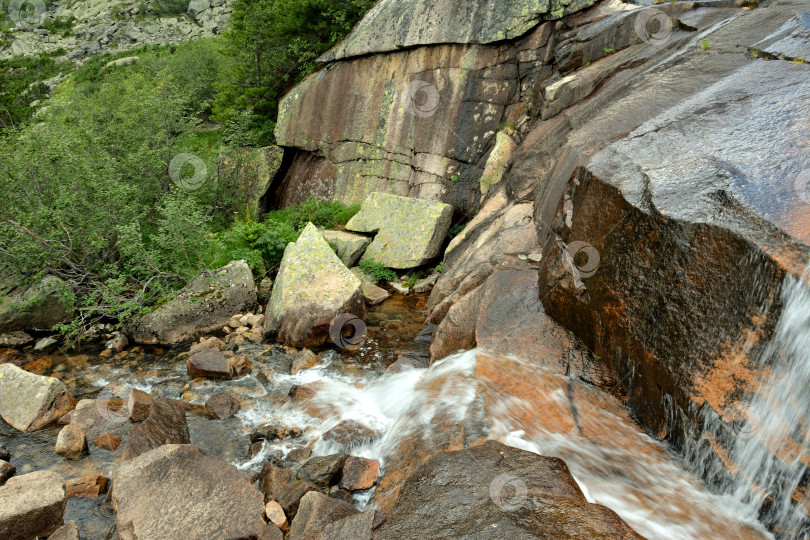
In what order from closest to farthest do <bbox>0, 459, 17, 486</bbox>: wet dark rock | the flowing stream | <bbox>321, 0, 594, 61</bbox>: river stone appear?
the flowing stream < <bbox>0, 459, 17, 486</bbox>: wet dark rock < <bbox>321, 0, 594, 61</bbox>: river stone

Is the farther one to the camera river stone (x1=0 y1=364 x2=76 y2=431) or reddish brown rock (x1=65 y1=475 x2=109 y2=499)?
river stone (x1=0 y1=364 x2=76 y2=431)

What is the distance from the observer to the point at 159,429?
4664 millimetres

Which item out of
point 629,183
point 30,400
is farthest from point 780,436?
point 30,400

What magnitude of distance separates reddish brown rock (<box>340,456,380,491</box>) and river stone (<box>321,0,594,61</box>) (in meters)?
9.10

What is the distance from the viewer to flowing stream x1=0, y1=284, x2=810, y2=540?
2.48 metres

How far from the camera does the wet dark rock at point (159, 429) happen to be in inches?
173

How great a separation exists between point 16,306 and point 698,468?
929 centimetres

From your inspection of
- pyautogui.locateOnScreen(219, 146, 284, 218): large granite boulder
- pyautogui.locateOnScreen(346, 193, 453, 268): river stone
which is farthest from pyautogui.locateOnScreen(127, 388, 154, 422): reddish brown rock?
pyautogui.locateOnScreen(219, 146, 284, 218): large granite boulder

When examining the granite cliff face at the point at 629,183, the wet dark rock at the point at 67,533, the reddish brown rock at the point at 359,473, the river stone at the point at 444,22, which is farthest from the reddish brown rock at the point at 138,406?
the river stone at the point at 444,22

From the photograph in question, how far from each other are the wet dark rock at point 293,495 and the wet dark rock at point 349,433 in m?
0.76

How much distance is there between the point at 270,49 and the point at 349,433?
1219 cm

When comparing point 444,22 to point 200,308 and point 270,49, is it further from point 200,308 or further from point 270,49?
point 200,308

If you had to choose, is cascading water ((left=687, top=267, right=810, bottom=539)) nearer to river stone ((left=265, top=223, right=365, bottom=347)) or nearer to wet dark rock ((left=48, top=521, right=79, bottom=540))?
wet dark rock ((left=48, top=521, right=79, bottom=540))

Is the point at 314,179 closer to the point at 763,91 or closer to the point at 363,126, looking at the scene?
the point at 363,126
